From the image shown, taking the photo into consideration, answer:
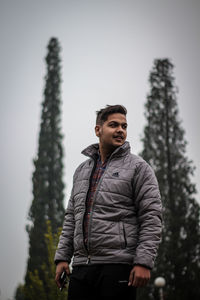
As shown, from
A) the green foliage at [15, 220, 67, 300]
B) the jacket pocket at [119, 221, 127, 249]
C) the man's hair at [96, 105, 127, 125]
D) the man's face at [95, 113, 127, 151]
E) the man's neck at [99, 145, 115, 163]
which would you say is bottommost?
the green foliage at [15, 220, 67, 300]

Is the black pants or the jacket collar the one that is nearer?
the black pants

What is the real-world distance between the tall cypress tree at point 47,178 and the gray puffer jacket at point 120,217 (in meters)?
14.1

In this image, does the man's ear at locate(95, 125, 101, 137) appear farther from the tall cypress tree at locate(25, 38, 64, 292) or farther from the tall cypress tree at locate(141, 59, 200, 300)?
the tall cypress tree at locate(25, 38, 64, 292)

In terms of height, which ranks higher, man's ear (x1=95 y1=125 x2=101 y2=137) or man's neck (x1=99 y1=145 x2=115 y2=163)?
man's ear (x1=95 y1=125 x2=101 y2=137)

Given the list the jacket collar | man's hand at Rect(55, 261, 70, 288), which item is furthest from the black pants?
the jacket collar

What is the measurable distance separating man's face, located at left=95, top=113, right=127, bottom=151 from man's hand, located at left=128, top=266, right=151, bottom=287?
0.94 m

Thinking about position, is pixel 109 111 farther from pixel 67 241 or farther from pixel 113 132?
pixel 67 241

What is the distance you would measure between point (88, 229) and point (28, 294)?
8034mm

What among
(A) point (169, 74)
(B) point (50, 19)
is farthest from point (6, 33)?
(A) point (169, 74)

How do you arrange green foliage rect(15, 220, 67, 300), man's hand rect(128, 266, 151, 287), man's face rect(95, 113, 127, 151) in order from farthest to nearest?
1. green foliage rect(15, 220, 67, 300)
2. man's face rect(95, 113, 127, 151)
3. man's hand rect(128, 266, 151, 287)

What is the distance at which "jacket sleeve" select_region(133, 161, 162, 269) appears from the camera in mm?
2054

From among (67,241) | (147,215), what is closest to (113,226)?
(147,215)

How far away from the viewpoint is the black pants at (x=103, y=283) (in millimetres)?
2037

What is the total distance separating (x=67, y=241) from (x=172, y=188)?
14.1 meters
